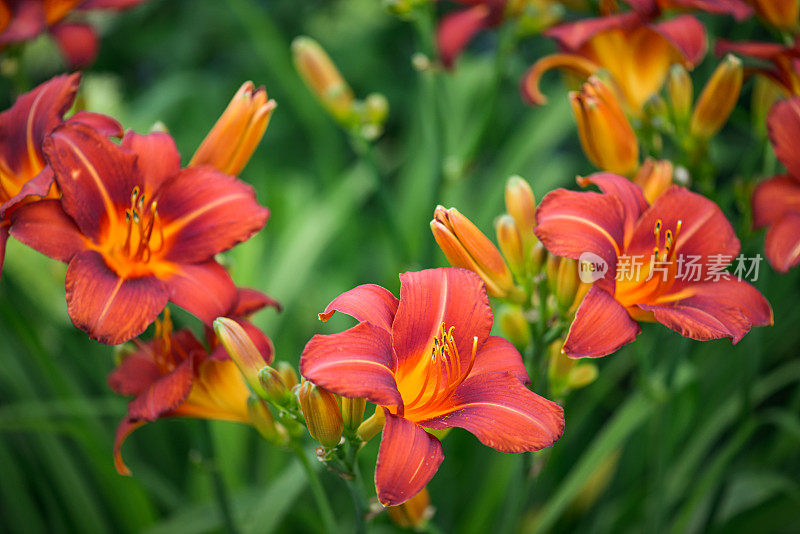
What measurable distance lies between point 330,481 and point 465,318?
2.71ft

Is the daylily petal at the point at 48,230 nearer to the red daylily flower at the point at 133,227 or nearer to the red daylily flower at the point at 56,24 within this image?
the red daylily flower at the point at 133,227

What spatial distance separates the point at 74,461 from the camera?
142 centimetres

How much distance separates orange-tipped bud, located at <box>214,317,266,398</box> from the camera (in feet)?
2.31

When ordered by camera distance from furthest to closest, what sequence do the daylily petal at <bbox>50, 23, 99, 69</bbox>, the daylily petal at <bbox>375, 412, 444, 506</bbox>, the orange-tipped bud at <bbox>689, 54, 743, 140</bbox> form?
the daylily petal at <bbox>50, 23, 99, 69</bbox> → the orange-tipped bud at <bbox>689, 54, 743, 140</bbox> → the daylily petal at <bbox>375, 412, 444, 506</bbox>

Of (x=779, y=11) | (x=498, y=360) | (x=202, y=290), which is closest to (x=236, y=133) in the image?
(x=202, y=290)

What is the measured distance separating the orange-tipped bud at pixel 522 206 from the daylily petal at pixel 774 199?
11.3 inches

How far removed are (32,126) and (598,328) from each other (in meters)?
0.70

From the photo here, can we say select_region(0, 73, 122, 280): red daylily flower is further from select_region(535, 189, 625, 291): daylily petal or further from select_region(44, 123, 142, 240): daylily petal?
select_region(535, 189, 625, 291): daylily petal

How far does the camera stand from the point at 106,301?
702mm

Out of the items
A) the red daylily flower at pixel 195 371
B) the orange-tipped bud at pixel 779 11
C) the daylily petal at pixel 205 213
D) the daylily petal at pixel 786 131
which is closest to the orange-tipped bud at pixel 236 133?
the daylily petal at pixel 205 213

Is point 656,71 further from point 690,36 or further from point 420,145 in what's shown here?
point 420,145

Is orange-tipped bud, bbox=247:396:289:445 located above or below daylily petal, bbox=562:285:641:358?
below

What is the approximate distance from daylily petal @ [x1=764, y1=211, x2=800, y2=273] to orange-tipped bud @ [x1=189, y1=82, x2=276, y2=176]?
0.64 meters

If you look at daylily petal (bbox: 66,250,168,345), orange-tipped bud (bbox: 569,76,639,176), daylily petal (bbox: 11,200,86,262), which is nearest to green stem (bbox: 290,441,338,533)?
daylily petal (bbox: 66,250,168,345)
